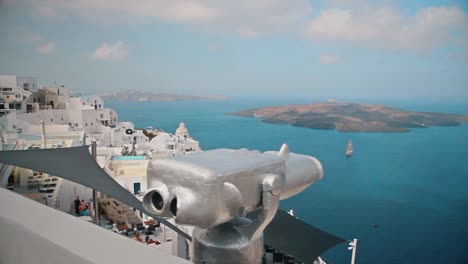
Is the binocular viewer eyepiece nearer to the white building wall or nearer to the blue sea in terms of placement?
the blue sea

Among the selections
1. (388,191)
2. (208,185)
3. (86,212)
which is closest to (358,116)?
(388,191)

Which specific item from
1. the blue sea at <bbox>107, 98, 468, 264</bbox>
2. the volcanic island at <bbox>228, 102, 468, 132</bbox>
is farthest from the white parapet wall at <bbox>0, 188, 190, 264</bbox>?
the volcanic island at <bbox>228, 102, 468, 132</bbox>

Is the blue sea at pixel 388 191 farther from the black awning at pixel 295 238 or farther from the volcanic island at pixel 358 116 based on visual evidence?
the black awning at pixel 295 238

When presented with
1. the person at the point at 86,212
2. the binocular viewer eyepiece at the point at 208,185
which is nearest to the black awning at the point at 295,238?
the binocular viewer eyepiece at the point at 208,185

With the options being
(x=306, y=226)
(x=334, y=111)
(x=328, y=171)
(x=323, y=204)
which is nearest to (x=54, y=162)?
(x=306, y=226)

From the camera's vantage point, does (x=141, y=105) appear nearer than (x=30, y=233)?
No

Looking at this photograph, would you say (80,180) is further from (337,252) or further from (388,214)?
(388,214)

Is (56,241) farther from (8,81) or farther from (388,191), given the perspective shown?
(388,191)
